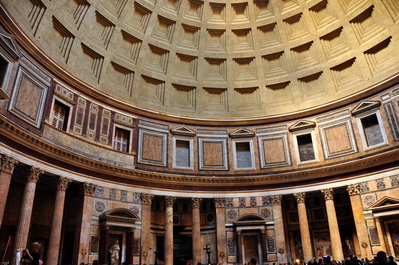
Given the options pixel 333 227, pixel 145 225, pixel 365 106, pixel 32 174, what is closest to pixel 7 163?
pixel 32 174

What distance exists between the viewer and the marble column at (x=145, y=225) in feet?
71.4

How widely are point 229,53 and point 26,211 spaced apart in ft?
66.7

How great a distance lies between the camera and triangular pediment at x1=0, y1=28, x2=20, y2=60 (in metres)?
15.7

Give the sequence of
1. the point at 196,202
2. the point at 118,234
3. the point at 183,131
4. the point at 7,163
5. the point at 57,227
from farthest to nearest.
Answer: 1. the point at 183,131
2. the point at 196,202
3. the point at 118,234
4. the point at 57,227
5. the point at 7,163

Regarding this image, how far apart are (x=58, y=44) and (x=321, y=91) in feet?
66.6

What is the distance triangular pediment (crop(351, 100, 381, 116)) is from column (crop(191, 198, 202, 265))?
13.4 m

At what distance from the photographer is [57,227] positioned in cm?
1834

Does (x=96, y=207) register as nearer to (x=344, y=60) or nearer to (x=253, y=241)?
(x=253, y=241)

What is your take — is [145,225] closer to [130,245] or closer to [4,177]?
[130,245]

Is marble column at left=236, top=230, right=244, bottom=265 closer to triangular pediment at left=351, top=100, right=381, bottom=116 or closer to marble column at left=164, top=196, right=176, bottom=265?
marble column at left=164, top=196, right=176, bottom=265

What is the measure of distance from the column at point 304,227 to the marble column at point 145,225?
10786 mm

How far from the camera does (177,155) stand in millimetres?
26328

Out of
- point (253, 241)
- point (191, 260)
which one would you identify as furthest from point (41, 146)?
A: point (253, 241)

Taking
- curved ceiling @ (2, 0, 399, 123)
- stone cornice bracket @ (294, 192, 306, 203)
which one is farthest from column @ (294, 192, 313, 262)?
curved ceiling @ (2, 0, 399, 123)
